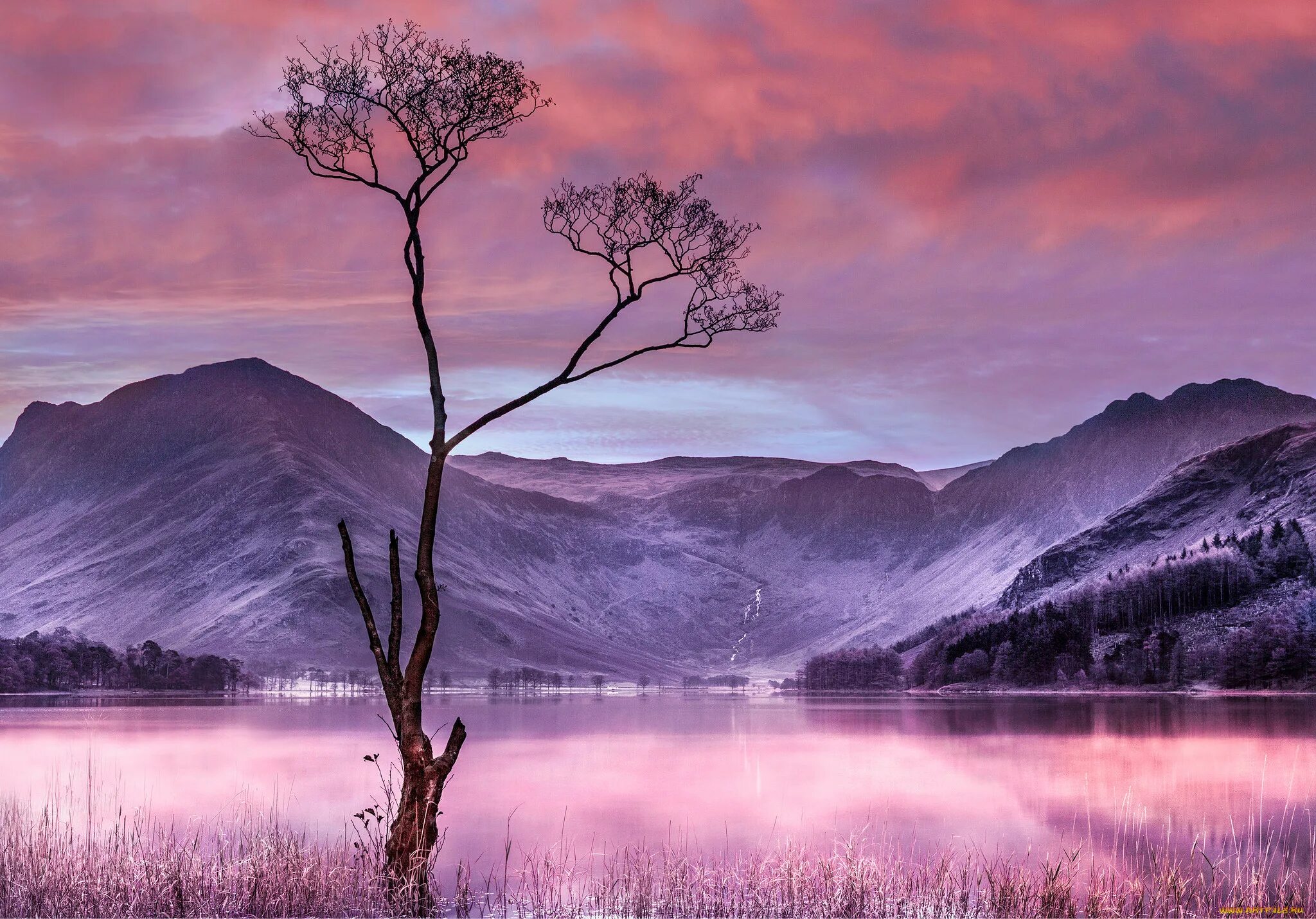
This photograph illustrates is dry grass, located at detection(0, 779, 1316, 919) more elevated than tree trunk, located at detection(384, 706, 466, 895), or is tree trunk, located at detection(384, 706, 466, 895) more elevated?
tree trunk, located at detection(384, 706, 466, 895)

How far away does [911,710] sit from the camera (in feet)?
579

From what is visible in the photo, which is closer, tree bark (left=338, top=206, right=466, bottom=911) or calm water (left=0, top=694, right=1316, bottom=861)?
tree bark (left=338, top=206, right=466, bottom=911)

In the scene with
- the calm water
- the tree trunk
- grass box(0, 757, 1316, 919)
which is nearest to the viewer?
grass box(0, 757, 1316, 919)

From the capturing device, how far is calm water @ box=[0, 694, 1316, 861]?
41.8m

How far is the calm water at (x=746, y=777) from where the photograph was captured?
137 ft

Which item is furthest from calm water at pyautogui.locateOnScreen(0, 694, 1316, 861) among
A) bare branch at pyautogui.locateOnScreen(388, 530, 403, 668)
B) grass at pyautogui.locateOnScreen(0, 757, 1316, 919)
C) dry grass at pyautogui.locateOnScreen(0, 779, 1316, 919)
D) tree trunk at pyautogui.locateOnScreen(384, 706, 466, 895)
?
tree trunk at pyautogui.locateOnScreen(384, 706, 466, 895)

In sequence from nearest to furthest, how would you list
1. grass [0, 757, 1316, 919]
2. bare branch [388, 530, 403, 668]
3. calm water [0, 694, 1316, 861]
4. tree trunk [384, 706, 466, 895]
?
grass [0, 757, 1316, 919], tree trunk [384, 706, 466, 895], bare branch [388, 530, 403, 668], calm water [0, 694, 1316, 861]

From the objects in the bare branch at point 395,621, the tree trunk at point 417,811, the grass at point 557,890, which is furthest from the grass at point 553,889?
the bare branch at point 395,621

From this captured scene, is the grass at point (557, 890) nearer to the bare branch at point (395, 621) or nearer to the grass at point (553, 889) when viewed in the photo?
the grass at point (553, 889)

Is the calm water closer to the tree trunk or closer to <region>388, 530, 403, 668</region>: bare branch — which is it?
<region>388, 530, 403, 668</region>: bare branch

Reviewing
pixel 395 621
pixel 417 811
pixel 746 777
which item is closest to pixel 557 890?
pixel 417 811

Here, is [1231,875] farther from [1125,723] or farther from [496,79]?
[1125,723]

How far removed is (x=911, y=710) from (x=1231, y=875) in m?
149

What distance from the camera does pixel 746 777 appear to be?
63.7 metres
